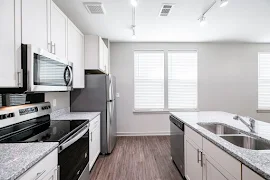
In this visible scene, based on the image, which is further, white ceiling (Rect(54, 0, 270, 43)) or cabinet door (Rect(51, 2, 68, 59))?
white ceiling (Rect(54, 0, 270, 43))

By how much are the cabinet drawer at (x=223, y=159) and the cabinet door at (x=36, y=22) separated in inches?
74.9

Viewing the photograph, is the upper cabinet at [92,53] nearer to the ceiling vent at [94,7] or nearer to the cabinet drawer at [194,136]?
the ceiling vent at [94,7]

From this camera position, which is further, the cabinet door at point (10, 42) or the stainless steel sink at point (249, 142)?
the stainless steel sink at point (249, 142)

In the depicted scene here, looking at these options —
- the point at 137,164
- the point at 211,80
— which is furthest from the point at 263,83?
the point at 137,164

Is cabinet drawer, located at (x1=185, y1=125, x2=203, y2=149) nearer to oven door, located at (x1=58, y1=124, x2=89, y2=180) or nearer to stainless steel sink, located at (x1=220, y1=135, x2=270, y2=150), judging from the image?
stainless steel sink, located at (x1=220, y1=135, x2=270, y2=150)

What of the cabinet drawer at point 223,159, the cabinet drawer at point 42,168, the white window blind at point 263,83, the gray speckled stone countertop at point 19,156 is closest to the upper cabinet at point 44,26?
the gray speckled stone countertop at point 19,156

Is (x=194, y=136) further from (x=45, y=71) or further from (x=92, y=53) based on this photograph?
(x=92, y=53)

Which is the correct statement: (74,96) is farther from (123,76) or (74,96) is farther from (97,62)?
(123,76)

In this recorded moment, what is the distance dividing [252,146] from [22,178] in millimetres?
1944

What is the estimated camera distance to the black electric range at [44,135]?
4.88 feet

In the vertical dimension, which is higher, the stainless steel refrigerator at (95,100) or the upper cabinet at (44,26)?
the upper cabinet at (44,26)

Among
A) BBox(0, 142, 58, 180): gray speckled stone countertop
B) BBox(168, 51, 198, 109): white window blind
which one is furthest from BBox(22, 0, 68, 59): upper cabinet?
BBox(168, 51, 198, 109): white window blind

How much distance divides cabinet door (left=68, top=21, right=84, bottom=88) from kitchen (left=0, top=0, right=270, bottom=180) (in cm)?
2

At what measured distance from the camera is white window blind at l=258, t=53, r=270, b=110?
4.89 metres
